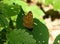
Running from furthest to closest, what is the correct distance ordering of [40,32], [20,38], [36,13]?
[36,13] < [40,32] < [20,38]

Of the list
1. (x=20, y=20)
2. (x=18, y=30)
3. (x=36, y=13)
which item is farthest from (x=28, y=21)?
(x=36, y=13)

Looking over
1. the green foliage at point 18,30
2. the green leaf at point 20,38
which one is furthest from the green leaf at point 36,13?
the green leaf at point 20,38

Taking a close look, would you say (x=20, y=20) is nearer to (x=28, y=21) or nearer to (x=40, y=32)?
(x=28, y=21)

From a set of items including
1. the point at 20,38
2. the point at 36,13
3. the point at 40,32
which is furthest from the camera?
the point at 36,13

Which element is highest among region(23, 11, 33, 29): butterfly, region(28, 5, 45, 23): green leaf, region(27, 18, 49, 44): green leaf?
region(23, 11, 33, 29): butterfly

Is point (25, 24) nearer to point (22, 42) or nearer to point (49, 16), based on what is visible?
point (22, 42)

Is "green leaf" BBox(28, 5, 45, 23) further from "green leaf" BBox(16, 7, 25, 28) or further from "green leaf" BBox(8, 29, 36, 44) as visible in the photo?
"green leaf" BBox(8, 29, 36, 44)

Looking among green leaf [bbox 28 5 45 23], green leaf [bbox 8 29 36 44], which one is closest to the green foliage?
green leaf [bbox 8 29 36 44]

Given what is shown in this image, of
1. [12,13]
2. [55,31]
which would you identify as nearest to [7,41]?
[12,13]

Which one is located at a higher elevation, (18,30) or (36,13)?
(18,30)
